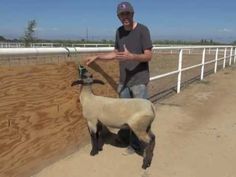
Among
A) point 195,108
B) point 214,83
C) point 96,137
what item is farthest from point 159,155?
point 214,83

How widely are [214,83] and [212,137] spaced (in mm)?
6995

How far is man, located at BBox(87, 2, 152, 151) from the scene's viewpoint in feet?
15.4

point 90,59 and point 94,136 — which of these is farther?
point 90,59

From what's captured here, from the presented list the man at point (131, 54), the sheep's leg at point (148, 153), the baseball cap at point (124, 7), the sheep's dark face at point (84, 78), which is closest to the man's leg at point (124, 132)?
the man at point (131, 54)

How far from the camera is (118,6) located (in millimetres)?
4738

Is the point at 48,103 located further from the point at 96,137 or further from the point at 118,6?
the point at 118,6

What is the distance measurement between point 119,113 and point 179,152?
1.26 meters

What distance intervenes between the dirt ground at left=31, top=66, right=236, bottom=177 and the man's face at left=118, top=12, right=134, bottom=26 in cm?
169

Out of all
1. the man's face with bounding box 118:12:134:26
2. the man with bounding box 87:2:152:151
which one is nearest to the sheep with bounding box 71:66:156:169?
the man with bounding box 87:2:152:151

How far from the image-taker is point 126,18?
187 inches

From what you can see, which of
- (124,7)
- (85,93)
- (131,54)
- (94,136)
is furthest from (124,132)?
(124,7)

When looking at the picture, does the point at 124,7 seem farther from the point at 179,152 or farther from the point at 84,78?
the point at 179,152

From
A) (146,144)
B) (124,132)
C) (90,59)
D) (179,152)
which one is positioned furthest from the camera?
(124,132)

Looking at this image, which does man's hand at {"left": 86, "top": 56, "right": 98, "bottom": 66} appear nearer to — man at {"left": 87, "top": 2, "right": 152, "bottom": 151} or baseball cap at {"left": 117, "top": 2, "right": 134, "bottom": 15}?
man at {"left": 87, "top": 2, "right": 152, "bottom": 151}
